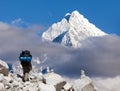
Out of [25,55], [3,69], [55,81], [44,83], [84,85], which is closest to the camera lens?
[25,55]

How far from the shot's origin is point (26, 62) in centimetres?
4312

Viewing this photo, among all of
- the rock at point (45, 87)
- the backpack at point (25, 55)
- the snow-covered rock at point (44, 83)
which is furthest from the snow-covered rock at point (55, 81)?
the backpack at point (25, 55)

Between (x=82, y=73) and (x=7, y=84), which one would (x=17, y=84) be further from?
(x=82, y=73)

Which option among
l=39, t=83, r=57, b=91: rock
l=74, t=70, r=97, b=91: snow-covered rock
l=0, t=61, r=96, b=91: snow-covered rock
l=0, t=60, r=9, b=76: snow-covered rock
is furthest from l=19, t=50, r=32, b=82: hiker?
l=74, t=70, r=97, b=91: snow-covered rock

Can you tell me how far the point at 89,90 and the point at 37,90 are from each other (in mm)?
7473

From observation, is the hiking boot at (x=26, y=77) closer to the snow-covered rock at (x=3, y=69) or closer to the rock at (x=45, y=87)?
the rock at (x=45, y=87)

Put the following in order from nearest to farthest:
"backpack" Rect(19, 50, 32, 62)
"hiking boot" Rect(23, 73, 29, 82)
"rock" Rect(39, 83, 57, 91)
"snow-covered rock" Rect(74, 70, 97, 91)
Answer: "rock" Rect(39, 83, 57, 91), "backpack" Rect(19, 50, 32, 62), "hiking boot" Rect(23, 73, 29, 82), "snow-covered rock" Rect(74, 70, 97, 91)

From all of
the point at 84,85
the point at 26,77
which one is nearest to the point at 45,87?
the point at 26,77

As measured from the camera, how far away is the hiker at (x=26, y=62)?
42562mm

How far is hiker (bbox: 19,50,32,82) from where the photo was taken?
140 ft

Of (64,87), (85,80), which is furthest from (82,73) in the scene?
(64,87)

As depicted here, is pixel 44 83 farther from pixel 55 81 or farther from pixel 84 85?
pixel 84 85

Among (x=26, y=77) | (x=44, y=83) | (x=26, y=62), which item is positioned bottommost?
(x=44, y=83)

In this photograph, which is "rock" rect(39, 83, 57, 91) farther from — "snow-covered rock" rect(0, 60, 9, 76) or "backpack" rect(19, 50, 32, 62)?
"snow-covered rock" rect(0, 60, 9, 76)
